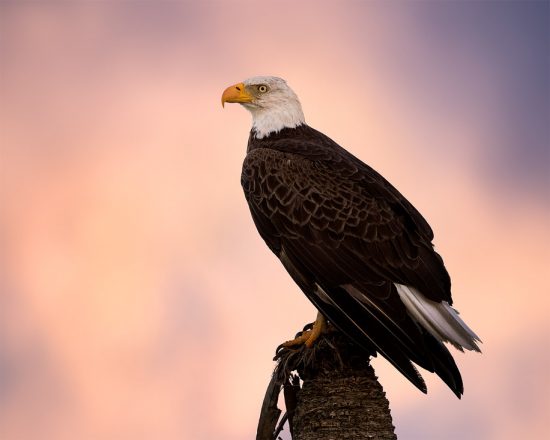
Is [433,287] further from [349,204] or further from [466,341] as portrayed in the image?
[349,204]

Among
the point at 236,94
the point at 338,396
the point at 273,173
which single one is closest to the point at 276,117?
the point at 236,94

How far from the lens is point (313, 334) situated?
28.1 ft

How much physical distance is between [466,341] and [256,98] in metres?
4.29

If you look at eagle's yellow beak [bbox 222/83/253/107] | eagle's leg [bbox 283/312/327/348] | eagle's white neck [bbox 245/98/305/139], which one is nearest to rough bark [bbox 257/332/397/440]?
eagle's leg [bbox 283/312/327/348]

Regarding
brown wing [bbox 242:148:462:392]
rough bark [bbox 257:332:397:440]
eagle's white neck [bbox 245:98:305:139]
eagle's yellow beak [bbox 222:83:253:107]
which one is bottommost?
rough bark [bbox 257:332:397:440]

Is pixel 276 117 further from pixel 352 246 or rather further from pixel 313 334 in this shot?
pixel 313 334

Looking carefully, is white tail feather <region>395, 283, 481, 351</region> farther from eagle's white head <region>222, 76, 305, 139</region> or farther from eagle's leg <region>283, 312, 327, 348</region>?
eagle's white head <region>222, 76, 305, 139</region>

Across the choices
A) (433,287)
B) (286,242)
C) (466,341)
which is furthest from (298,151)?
(466,341)

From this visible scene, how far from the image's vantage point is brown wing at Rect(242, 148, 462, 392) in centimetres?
787

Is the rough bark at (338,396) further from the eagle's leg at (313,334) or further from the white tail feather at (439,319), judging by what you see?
the white tail feather at (439,319)

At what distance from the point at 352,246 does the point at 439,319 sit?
115cm

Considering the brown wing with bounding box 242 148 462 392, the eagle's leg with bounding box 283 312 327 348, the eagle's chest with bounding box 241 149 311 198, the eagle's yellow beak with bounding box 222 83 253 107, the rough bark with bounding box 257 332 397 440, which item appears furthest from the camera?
the eagle's yellow beak with bounding box 222 83 253 107

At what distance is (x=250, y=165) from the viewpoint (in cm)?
954

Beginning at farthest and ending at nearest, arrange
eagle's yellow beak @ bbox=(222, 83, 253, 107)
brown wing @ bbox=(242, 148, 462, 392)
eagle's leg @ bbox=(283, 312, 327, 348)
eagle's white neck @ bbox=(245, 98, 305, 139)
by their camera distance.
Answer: eagle's yellow beak @ bbox=(222, 83, 253, 107) → eagle's white neck @ bbox=(245, 98, 305, 139) → eagle's leg @ bbox=(283, 312, 327, 348) → brown wing @ bbox=(242, 148, 462, 392)
